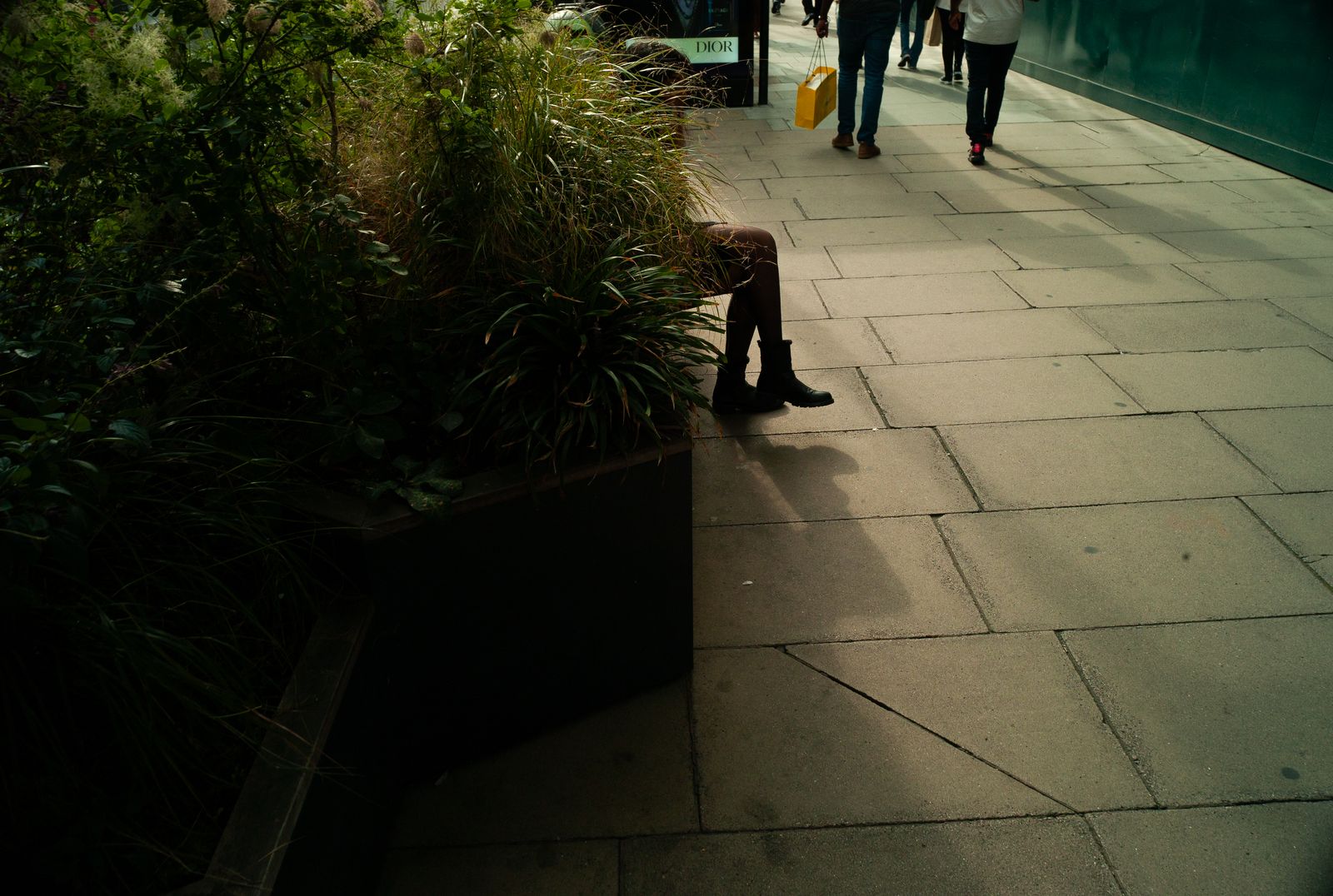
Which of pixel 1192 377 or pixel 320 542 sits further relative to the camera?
pixel 1192 377

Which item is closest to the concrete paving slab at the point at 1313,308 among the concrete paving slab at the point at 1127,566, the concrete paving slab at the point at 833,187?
the concrete paving slab at the point at 1127,566

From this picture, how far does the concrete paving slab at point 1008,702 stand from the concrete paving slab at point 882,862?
0.53ft

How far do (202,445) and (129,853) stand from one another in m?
0.75

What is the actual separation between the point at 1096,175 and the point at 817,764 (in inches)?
263

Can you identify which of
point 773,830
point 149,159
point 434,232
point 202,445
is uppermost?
point 149,159

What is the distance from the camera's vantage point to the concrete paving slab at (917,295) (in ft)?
17.4

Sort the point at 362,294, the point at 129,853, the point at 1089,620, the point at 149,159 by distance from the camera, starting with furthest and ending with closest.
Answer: the point at 1089,620
the point at 362,294
the point at 149,159
the point at 129,853

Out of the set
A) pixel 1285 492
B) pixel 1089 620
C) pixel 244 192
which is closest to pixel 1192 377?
pixel 1285 492

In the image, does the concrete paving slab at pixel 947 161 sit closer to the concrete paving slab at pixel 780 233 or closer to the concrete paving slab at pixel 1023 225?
the concrete paving slab at pixel 1023 225

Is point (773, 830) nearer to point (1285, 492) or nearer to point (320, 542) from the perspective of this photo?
point (320, 542)

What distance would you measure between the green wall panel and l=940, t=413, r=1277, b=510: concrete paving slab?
15.4 ft

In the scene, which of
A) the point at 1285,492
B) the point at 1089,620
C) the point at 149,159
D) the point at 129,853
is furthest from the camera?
the point at 1285,492

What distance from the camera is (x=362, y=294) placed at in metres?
2.62

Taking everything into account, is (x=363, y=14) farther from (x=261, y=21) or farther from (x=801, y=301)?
(x=801, y=301)
